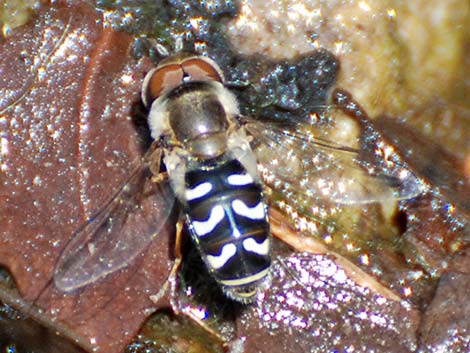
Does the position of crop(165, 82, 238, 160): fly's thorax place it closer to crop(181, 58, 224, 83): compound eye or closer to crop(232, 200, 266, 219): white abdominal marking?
crop(181, 58, 224, 83): compound eye

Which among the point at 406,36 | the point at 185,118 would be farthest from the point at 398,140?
the point at 185,118

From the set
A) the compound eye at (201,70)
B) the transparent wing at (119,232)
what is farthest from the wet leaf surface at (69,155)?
the compound eye at (201,70)

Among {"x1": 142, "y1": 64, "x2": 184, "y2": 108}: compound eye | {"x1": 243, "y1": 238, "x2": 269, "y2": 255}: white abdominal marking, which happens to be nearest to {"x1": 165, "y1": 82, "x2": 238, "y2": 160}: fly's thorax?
{"x1": 142, "y1": 64, "x2": 184, "y2": 108}: compound eye

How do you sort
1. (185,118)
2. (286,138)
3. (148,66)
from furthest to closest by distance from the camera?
(148,66), (286,138), (185,118)

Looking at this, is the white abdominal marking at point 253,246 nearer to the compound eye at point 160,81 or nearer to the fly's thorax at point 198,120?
the fly's thorax at point 198,120

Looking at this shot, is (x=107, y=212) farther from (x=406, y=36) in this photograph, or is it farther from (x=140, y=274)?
(x=406, y=36)

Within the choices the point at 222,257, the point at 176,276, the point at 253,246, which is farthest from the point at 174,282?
the point at 253,246
